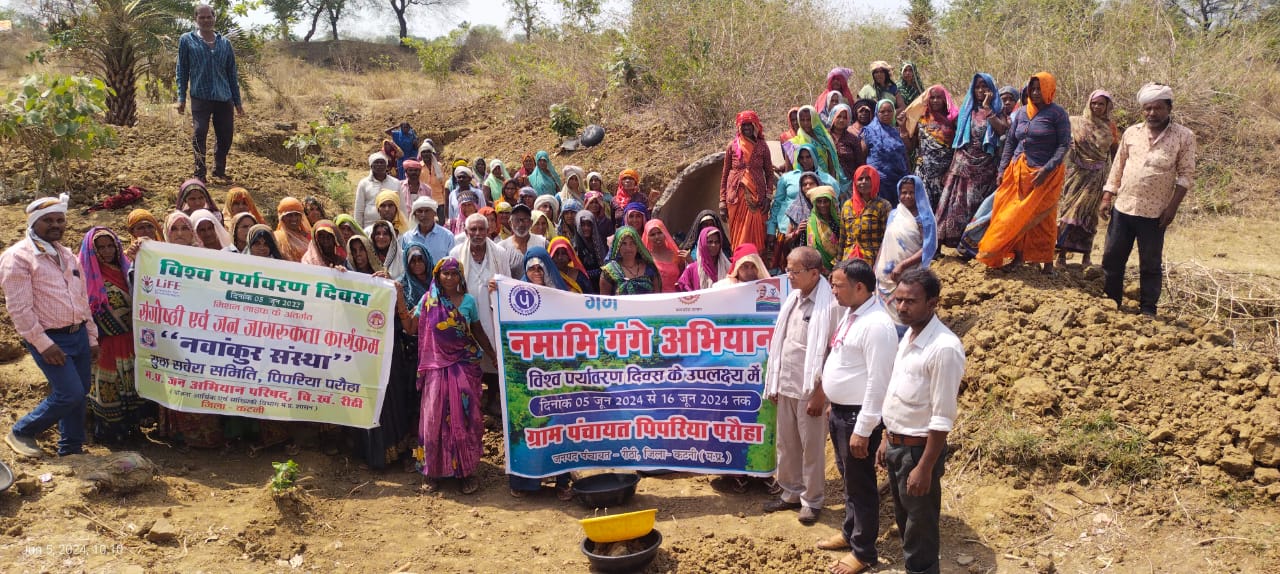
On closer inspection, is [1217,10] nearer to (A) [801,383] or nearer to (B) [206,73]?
(A) [801,383]

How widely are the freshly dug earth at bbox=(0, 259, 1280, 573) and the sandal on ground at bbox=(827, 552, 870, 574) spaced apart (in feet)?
0.40

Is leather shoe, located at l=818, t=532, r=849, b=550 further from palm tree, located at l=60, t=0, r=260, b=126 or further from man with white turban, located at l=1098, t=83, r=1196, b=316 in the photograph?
palm tree, located at l=60, t=0, r=260, b=126

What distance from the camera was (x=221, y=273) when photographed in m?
5.31

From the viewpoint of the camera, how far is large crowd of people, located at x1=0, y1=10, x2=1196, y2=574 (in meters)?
4.01

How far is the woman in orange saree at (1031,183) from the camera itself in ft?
19.9

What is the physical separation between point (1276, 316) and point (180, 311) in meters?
7.11

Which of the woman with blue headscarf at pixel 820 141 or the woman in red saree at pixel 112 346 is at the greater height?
the woman with blue headscarf at pixel 820 141

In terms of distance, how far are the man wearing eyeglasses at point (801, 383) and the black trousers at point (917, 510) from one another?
2.39 ft

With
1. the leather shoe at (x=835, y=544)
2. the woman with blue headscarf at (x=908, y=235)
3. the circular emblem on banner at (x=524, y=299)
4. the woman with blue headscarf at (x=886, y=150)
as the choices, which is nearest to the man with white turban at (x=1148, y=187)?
the woman with blue headscarf at (x=908, y=235)

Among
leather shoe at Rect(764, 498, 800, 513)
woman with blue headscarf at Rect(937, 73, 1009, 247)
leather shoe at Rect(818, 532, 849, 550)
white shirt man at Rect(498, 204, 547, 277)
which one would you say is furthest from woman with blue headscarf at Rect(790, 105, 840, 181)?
leather shoe at Rect(818, 532, 849, 550)

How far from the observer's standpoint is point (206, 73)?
8.48m

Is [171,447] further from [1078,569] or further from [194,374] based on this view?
[1078,569]

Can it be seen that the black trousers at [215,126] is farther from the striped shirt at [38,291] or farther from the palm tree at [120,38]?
the striped shirt at [38,291]

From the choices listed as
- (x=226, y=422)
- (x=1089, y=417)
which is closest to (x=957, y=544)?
(x=1089, y=417)
